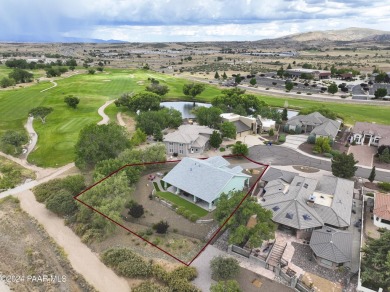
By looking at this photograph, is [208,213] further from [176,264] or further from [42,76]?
[42,76]

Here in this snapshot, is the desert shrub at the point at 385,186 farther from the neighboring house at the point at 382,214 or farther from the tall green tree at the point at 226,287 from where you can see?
the tall green tree at the point at 226,287

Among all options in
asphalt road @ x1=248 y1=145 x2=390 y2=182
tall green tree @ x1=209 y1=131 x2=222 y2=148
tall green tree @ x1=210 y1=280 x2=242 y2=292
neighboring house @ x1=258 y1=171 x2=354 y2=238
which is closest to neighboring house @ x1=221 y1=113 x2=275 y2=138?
asphalt road @ x1=248 y1=145 x2=390 y2=182

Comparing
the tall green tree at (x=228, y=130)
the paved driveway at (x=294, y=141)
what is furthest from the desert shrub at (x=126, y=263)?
the paved driveway at (x=294, y=141)

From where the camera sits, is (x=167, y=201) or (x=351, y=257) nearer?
(x=351, y=257)

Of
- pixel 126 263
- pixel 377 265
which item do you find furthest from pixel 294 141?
pixel 126 263

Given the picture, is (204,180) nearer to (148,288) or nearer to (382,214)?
(148,288)

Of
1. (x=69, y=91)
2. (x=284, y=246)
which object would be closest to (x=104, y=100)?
(x=69, y=91)
